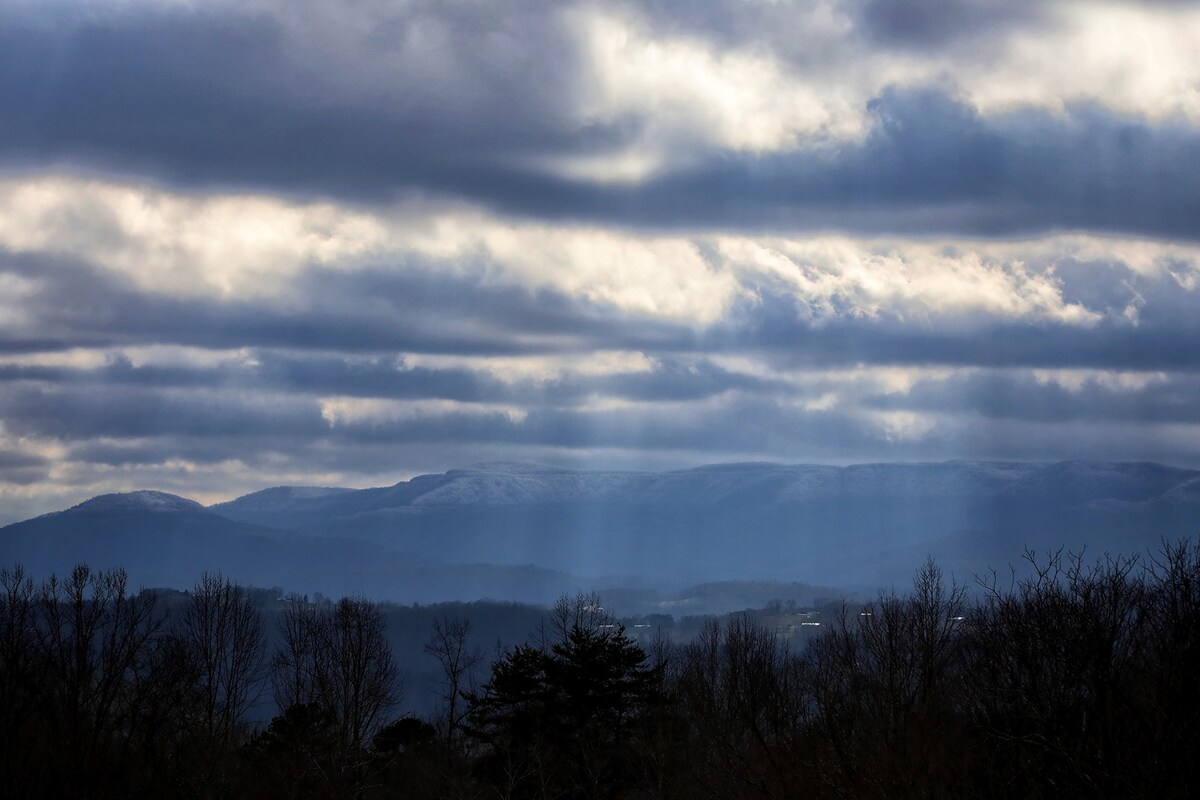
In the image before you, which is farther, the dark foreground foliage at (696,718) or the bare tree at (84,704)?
the bare tree at (84,704)

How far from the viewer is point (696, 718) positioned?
301ft

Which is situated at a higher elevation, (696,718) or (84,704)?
(84,704)

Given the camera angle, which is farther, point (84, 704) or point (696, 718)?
point (696, 718)

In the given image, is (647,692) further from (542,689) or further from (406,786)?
(406,786)

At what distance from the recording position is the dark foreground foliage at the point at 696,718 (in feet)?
123

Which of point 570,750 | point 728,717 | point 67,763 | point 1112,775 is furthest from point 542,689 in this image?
point 1112,775

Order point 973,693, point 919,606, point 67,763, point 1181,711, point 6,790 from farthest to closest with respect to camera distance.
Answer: point 919,606 < point 973,693 < point 67,763 < point 6,790 < point 1181,711

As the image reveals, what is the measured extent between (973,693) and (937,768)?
13679 millimetres

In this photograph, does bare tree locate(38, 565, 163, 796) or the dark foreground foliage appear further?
bare tree locate(38, 565, 163, 796)

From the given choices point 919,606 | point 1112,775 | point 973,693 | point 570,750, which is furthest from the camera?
point 919,606

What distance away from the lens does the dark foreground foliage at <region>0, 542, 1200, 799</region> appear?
3756 cm

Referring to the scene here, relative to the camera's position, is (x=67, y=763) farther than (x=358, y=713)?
No

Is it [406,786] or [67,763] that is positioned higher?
[67,763]

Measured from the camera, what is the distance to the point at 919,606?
87188 millimetres
